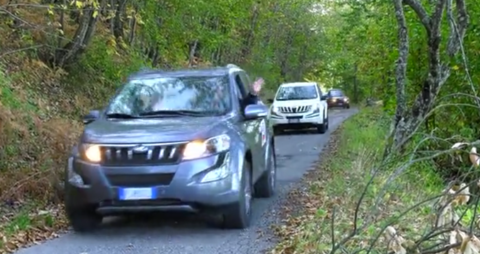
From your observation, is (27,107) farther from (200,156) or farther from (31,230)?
(200,156)

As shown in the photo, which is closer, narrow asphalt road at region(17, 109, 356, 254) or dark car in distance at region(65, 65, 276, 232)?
narrow asphalt road at region(17, 109, 356, 254)

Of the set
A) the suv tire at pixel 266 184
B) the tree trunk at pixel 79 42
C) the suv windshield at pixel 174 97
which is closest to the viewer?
the suv windshield at pixel 174 97

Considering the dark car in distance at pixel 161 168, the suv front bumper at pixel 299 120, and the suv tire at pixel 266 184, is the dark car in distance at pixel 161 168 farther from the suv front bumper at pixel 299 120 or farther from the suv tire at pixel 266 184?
the suv front bumper at pixel 299 120

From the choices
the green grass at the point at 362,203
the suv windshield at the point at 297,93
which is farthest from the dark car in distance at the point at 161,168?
the suv windshield at the point at 297,93

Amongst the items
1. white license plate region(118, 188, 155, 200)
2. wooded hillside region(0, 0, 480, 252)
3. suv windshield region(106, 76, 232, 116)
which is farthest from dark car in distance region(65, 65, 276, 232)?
wooded hillside region(0, 0, 480, 252)

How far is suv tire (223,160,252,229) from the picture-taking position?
6867 millimetres

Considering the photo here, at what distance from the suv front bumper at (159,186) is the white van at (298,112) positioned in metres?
13.5

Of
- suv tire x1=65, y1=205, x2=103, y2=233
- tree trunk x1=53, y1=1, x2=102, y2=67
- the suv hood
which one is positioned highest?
tree trunk x1=53, y1=1, x2=102, y2=67

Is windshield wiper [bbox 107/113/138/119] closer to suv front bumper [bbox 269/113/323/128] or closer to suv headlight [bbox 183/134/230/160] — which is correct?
suv headlight [bbox 183/134/230/160]

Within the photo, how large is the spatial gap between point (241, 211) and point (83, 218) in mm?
1612

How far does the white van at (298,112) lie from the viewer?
2048 cm

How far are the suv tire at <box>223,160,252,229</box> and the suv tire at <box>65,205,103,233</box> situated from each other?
133cm

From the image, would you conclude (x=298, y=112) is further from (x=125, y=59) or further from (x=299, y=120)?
(x=125, y=59)

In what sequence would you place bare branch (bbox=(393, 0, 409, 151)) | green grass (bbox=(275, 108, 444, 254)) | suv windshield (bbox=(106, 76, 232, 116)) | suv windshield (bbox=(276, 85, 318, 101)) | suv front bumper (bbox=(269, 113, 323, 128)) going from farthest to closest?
1. suv windshield (bbox=(276, 85, 318, 101))
2. suv front bumper (bbox=(269, 113, 323, 128))
3. bare branch (bbox=(393, 0, 409, 151))
4. suv windshield (bbox=(106, 76, 232, 116))
5. green grass (bbox=(275, 108, 444, 254))
